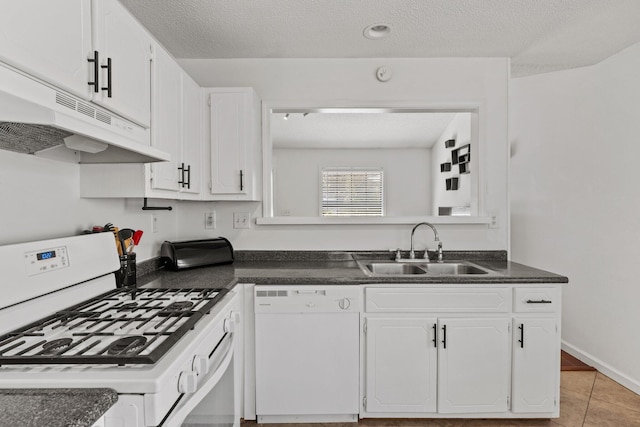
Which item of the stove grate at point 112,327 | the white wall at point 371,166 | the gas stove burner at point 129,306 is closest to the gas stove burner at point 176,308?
the stove grate at point 112,327

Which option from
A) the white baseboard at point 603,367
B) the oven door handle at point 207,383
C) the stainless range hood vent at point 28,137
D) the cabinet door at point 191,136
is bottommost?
the white baseboard at point 603,367

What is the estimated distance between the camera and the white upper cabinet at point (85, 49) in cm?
89

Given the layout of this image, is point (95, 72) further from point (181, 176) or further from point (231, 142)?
point (231, 142)

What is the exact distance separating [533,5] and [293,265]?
205cm

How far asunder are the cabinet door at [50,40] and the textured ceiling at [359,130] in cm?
343

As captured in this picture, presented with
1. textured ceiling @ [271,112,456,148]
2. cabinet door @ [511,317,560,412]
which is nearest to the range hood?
cabinet door @ [511,317,560,412]

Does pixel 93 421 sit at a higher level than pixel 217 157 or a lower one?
lower

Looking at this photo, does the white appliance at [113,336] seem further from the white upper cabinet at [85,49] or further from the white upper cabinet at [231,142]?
the white upper cabinet at [231,142]

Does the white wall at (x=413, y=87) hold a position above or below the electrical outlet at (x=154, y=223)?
above

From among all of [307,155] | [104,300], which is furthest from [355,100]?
[307,155]

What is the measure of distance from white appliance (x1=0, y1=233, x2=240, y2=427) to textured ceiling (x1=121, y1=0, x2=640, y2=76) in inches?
54.0

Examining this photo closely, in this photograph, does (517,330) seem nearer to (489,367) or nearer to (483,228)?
(489,367)

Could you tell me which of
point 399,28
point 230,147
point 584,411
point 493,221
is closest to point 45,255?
point 230,147

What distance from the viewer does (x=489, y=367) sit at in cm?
193
